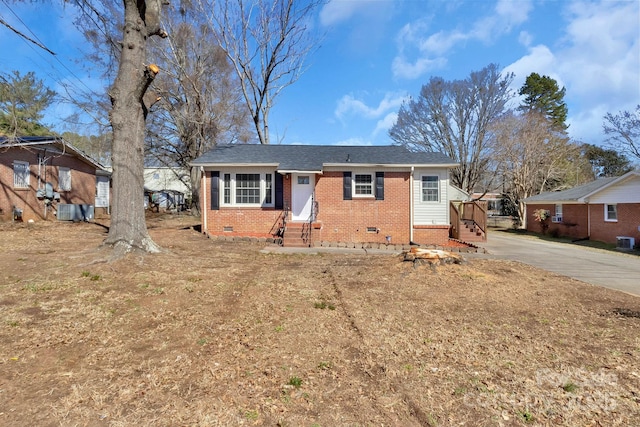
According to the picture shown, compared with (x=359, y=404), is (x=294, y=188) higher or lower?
higher

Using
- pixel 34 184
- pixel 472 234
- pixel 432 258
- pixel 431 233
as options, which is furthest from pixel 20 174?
pixel 472 234

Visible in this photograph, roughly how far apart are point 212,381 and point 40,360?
67.0 inches

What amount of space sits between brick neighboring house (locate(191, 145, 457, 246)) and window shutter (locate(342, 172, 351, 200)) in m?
0.04

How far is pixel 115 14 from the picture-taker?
12281mm

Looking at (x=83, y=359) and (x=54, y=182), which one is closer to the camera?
(x=83, y=359)

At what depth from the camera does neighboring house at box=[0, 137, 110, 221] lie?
46.0 ft

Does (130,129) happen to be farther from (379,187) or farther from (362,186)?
(379,187)

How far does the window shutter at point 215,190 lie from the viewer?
42.4 feet

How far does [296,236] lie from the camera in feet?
39.1

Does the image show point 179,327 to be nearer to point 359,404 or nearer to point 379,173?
point 359,404

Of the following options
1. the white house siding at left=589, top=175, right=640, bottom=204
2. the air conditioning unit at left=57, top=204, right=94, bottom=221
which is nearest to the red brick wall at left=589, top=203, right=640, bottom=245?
the white house siding at left=589, top=175, right=640, bottom=204

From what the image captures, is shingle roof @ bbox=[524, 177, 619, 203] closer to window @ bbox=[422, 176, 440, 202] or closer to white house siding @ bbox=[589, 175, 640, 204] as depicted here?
white house siding @ bbox=[589, 175, 640, 204]

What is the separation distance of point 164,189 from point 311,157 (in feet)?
75.6

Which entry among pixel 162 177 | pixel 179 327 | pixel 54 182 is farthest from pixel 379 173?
pixel 162 177
